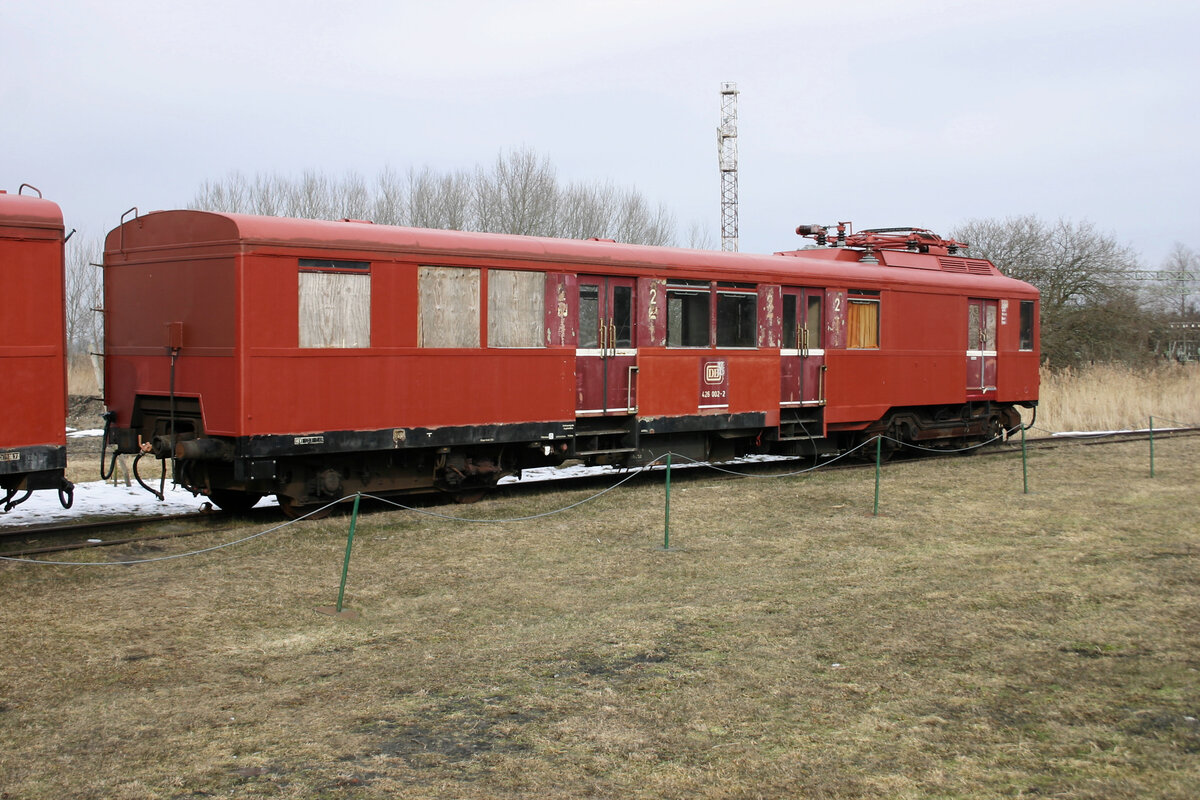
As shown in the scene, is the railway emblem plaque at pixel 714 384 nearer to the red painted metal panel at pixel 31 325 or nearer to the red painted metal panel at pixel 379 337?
the red painted metal panel at pixel 379 337

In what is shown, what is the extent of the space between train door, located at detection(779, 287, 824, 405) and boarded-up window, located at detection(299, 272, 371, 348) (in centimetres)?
660

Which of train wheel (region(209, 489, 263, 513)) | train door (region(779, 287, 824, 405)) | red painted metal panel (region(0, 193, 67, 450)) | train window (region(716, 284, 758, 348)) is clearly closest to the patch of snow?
train wheel (region(209, 489, 263, 513))

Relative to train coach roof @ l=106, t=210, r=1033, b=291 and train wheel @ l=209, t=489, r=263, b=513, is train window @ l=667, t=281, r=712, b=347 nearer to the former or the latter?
train coach roof @ l=106, t=210, r=1033, b=291

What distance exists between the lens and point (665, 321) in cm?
1425

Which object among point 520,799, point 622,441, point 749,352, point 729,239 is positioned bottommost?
point 520,799

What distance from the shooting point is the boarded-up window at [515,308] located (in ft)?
40.9

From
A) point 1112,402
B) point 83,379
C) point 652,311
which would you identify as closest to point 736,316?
point 652,311

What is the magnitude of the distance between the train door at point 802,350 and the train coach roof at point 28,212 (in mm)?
9624

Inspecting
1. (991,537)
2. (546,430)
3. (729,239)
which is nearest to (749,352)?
(546,430)

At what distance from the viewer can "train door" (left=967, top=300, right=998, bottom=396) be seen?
18.9 metres

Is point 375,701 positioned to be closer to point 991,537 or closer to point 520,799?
point 520,799

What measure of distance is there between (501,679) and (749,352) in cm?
948

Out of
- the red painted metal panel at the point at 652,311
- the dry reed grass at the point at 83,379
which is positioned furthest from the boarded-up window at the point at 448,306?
the dry reed grass at the point at 83,379

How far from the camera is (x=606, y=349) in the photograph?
13.6m
